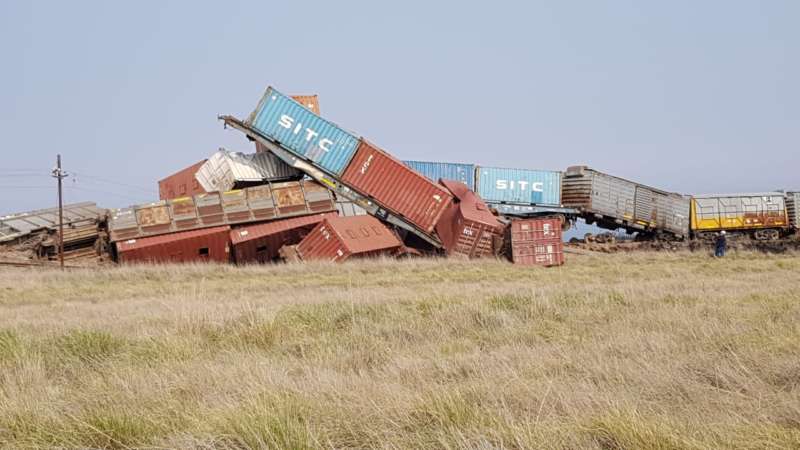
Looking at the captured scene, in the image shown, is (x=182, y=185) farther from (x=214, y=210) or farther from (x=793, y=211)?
(x=793, y=211)

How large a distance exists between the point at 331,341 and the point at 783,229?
39.1m

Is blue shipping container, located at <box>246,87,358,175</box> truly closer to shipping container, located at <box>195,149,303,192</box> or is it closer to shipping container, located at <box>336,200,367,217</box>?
shipping container, located at <box>195,149,303,192</box>

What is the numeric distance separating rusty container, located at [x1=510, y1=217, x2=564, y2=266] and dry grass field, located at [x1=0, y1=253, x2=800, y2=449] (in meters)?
16.7

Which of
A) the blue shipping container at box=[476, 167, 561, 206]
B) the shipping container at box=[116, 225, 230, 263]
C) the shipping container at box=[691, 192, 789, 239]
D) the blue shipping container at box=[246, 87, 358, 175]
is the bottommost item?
the shipping container at box=[116, 225, 230, 263]

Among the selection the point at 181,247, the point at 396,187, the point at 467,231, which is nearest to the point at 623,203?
the point at 467,231

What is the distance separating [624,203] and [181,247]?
23.3m

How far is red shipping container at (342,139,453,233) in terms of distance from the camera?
2916 cm

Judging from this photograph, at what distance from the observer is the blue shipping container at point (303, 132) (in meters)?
30.0

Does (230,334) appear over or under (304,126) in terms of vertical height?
under

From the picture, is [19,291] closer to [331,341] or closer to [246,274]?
[246,274]

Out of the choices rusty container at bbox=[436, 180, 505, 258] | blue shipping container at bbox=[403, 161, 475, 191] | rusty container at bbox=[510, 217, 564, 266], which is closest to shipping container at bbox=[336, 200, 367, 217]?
rusty container at bbox=[436, 180, 505, 258]

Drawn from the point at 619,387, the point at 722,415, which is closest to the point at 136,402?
the point at 619,387

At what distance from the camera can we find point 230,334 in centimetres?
888

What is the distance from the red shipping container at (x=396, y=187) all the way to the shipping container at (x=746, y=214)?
61.2ft
